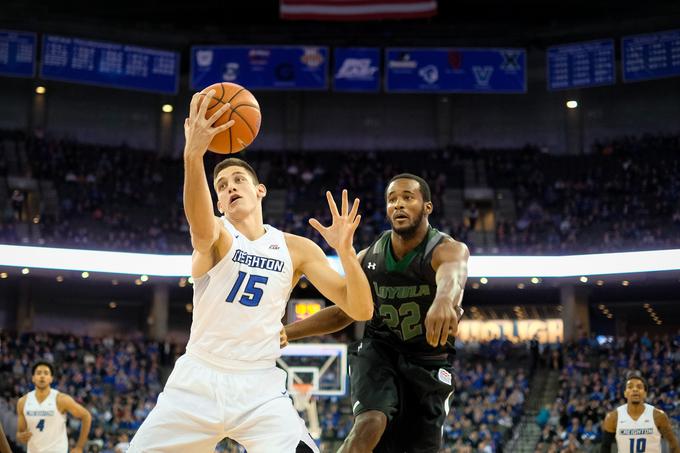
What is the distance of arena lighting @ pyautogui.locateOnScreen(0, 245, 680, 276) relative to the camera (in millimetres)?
29016

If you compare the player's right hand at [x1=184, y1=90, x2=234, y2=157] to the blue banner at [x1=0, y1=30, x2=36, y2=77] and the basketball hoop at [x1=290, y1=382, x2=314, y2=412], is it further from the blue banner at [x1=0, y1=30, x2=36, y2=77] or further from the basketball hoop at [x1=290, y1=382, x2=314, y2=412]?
the blue banner at [x1=0, y1=30, x2=36, y2=77]

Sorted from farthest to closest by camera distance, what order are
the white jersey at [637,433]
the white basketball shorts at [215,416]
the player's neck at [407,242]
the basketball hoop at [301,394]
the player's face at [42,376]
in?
the basketball hoop at [301,394], the player's face at [42,376], the white jersey at [637,433], the player's neck at [407,242], the white basketball shorts at [215,416]

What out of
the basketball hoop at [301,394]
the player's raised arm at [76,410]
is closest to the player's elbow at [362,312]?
the player's raised arm at [76,410]

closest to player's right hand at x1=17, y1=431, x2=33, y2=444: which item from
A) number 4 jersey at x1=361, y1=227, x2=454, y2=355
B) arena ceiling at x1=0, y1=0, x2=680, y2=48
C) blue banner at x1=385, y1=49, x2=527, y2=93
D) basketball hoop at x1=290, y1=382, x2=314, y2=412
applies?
number 4 jersey at x1=361, y1=227, x2=454, y2=355

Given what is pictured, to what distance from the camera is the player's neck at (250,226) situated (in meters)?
5.65

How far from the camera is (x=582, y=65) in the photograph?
3238cm

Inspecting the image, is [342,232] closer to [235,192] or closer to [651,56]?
[235,192]

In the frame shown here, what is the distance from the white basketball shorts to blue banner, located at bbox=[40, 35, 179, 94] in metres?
29.1

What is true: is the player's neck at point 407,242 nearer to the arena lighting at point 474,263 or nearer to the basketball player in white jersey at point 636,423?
the basketball player in white jersey at point 636,423

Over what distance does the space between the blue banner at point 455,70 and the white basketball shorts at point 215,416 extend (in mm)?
28246

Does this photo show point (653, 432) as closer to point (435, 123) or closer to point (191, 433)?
point (191, 433)

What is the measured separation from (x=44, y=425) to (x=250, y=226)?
271 inches

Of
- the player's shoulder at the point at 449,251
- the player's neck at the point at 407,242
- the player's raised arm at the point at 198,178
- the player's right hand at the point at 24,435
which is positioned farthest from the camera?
the player's right hand at the point at 24,435

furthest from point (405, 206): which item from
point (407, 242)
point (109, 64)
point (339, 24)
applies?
point (339, 24)
